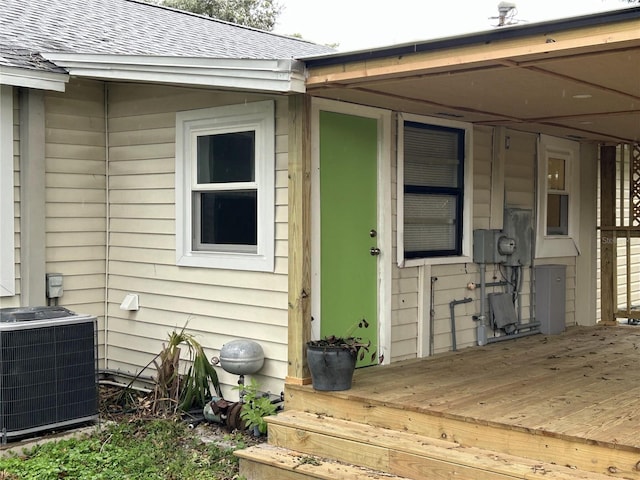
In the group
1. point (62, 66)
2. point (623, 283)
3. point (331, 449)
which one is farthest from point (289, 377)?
point (623, 283)

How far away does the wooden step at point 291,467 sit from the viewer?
441cm

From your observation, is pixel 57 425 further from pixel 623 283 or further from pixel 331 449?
pixel 623 283

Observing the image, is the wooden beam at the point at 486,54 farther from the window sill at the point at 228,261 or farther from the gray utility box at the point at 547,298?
the gray utility box at the point at 547,298

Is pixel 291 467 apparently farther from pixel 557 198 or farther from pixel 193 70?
pixel 557 198

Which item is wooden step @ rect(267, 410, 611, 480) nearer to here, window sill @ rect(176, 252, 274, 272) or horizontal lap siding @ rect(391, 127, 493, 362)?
window sill @ rect(176, 252, 274, 272)

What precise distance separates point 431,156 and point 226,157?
1769 millimetres

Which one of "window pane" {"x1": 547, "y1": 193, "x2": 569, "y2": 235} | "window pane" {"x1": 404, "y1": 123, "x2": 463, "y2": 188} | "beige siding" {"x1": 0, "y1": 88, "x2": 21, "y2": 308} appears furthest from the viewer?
"window pane" {"x1": 547, "y1": 193, "x2": 569, "y2": 235}

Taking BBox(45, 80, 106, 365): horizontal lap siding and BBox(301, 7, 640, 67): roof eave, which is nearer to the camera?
BBox(301, 7, 640, 67): roof eave

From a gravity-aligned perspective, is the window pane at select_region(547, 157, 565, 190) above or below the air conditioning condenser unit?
above

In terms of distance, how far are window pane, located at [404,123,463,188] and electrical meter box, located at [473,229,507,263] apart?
1.67 ft

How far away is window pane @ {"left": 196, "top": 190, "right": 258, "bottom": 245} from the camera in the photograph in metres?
5.70

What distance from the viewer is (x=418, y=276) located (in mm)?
6328

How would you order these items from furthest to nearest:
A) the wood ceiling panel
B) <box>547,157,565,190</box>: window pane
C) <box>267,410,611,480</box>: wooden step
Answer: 1. <box>547,157,565,190</box>: window pane
2. the wood ceiling panel
3. <box>267,410,611,480</box>: wooden step

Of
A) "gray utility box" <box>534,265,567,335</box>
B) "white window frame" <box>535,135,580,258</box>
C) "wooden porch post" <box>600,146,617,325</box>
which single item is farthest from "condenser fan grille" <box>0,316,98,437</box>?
"wooden porch post" <box>600,146,617,325</box>
